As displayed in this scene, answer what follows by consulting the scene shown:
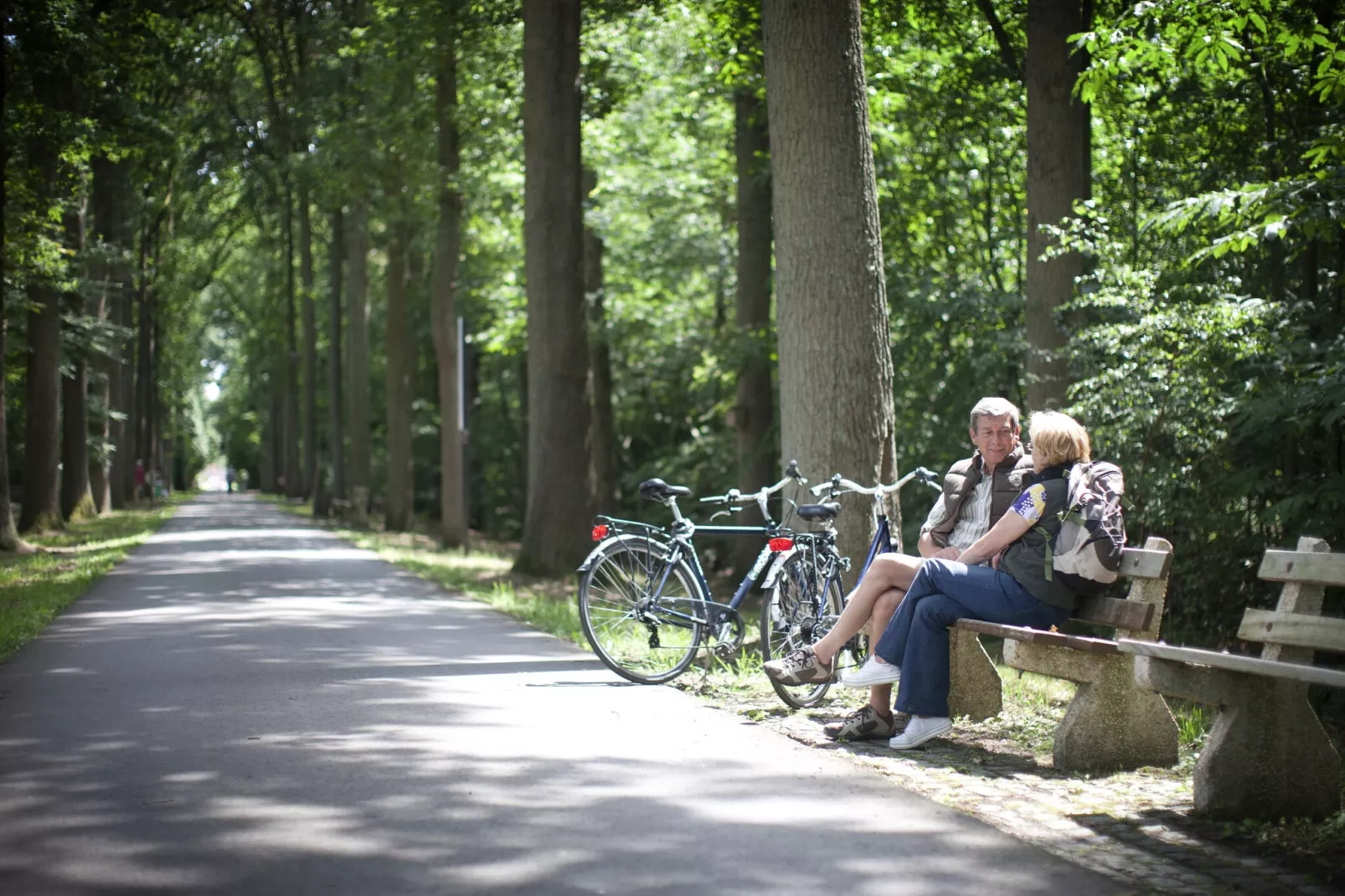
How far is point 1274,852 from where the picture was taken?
15.8ft

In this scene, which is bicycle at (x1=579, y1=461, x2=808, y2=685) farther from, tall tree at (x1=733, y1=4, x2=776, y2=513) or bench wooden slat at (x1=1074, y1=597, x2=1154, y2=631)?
tall tree at (x1=733, y1=4, x2=776, y2=513)

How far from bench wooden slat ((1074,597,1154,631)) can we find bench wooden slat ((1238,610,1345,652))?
1.69ft

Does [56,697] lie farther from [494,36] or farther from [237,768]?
[494,36]

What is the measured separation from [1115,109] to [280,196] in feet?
86.7

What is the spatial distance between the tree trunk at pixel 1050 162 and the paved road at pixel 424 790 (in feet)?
21.2

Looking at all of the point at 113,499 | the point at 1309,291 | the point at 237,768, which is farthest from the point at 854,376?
the point at 113,499

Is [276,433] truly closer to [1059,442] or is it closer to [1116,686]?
[1059,442]

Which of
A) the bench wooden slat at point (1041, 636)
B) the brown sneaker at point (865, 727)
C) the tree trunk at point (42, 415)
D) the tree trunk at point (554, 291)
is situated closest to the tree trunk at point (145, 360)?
the tree trunk at point (42, 415)

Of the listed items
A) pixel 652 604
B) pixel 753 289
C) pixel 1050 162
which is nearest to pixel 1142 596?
pixel 652 604

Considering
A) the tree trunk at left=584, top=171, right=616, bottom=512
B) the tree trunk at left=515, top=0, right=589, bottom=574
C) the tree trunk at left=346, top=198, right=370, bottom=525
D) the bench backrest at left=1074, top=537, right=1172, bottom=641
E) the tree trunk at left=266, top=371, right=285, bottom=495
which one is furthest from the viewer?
the tree trunk at left=266, top=371, right=285, bottom=495

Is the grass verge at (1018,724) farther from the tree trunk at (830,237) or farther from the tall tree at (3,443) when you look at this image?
the tall tree at (3,443)

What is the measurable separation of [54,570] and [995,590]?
13428mm

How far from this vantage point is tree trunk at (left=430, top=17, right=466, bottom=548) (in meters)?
23.7

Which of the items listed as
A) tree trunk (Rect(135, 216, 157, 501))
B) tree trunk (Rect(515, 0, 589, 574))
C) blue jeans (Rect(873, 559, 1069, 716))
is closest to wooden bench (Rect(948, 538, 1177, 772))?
blue jeans (Rect(873, 559, 1069, 716))
